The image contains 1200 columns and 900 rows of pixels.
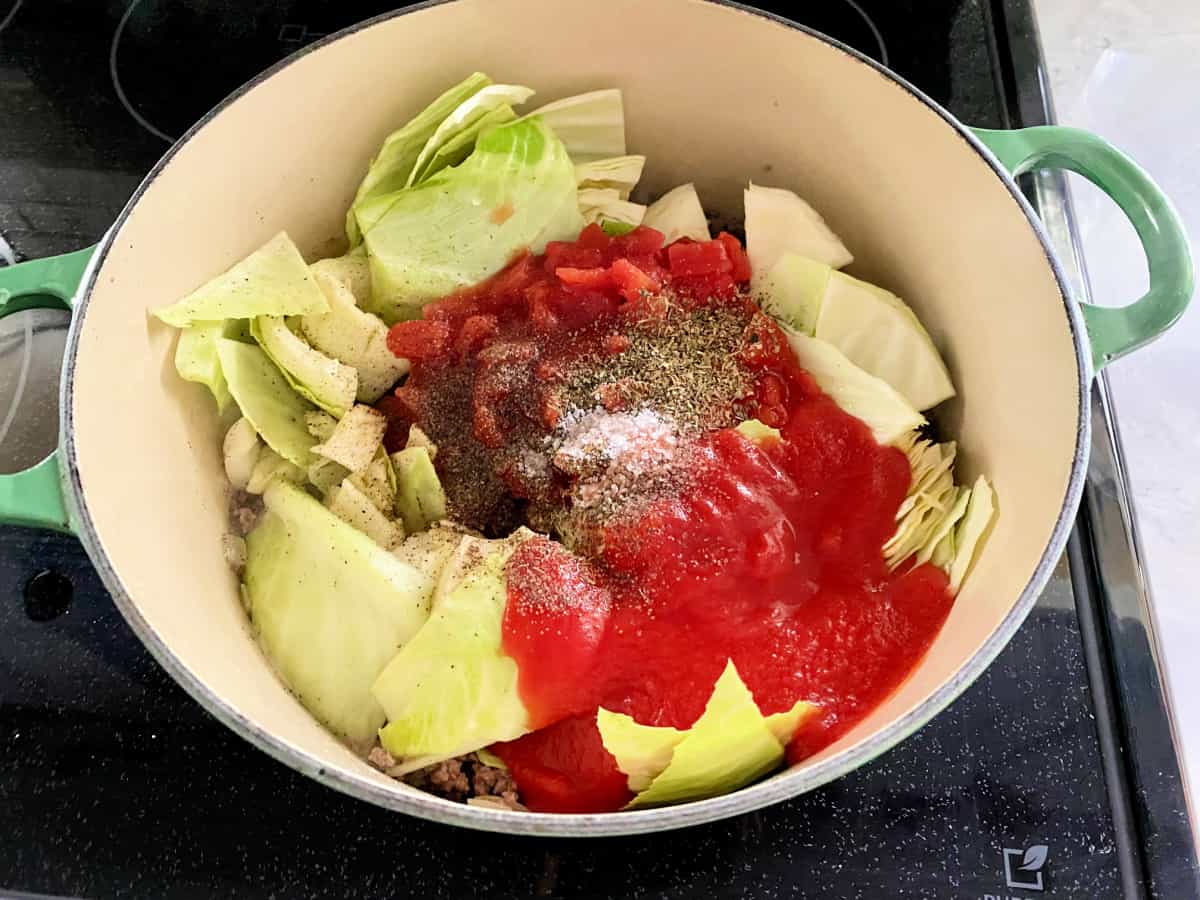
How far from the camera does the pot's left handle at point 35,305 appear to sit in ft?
3.51

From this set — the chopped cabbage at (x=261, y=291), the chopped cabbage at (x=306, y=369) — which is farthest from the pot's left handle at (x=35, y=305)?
the chopped cabbage at (x=306, y=369)

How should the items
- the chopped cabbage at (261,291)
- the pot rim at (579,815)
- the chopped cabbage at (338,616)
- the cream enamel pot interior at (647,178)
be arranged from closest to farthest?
the pot rim at (579,815)
the cream enamel pot interior at (647,178)
the chopped cabbage at (338,616)
the chopped cabbage at (261,291)

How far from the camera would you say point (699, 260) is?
1.42 m

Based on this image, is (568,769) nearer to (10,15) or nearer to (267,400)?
(267,400)

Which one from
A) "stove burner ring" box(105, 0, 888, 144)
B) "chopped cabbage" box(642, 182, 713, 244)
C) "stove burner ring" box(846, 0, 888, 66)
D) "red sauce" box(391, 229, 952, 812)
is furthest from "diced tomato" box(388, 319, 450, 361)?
"stove burner ring" box(846, 0, 888, 66)

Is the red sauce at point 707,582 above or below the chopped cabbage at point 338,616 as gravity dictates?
above

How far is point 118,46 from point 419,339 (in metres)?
0.82

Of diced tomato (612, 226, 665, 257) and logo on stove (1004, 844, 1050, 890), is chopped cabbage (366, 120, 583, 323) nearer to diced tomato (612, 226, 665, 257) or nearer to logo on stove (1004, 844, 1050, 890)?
diced tomato (612, 226, 665, 257)

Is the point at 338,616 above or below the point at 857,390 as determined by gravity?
below

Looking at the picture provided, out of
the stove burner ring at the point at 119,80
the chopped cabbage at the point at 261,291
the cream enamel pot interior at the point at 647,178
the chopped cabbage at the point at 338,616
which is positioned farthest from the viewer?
the stove burner ring at the point at 119,80

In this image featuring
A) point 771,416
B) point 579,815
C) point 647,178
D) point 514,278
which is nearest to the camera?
point 579,815

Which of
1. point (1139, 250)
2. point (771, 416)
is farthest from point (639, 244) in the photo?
point (1139, 250)

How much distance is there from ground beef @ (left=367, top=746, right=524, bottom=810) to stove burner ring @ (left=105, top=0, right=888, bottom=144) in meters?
1.04

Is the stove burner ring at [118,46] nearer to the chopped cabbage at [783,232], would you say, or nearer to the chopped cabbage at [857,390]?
the chopped cabbage at [783,232]
